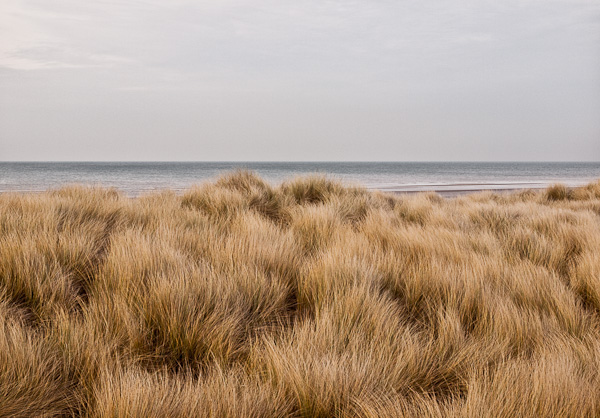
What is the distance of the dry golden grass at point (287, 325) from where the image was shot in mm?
1410

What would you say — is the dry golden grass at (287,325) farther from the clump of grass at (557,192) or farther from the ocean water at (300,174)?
the clump of grass at (557,192)

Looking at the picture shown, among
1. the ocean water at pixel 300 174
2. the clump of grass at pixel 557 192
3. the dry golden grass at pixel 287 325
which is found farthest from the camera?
the ocean water at pixel 300 174

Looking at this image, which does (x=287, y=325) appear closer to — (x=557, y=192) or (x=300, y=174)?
(x=300, y=174)

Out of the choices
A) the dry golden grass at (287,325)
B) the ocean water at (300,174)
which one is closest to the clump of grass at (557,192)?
the ocean water at (300,174)

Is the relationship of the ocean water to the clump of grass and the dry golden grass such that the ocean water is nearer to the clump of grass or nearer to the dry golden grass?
the clump of grass

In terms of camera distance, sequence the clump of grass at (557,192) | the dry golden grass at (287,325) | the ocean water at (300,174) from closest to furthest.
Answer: the dry golden grass at (287,325) < the clump of grass at (557,192) < the ocean water at (300,174)

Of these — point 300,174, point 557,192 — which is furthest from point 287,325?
point 557,192

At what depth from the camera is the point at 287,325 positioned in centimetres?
221

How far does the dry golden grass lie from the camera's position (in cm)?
141

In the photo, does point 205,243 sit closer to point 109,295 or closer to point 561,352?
point 109,295

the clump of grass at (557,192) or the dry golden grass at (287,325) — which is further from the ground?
the clump of grass at (557,192)

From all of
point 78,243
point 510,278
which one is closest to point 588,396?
point 510,278

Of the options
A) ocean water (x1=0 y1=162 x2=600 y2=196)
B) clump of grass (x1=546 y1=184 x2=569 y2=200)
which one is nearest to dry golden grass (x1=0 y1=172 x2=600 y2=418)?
ocean water (x1=0 y1=162 x2=600 y2=196)

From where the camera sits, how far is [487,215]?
5625mm
